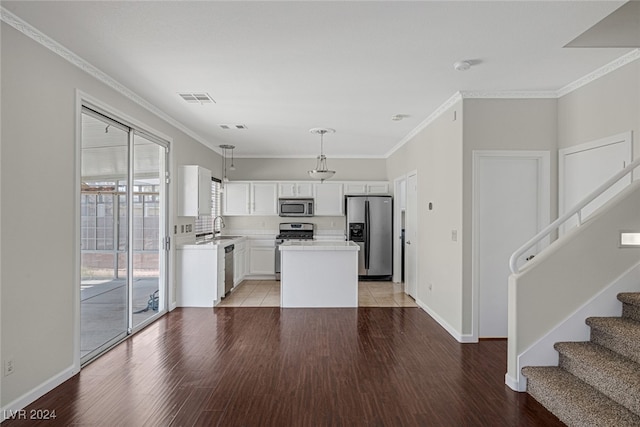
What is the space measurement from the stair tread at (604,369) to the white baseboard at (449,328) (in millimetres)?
1127

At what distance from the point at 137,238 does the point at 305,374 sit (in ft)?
8.54

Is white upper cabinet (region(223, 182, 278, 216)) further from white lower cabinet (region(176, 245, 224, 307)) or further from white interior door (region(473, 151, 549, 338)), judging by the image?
white interior door (region(473, 151, 549, 338))

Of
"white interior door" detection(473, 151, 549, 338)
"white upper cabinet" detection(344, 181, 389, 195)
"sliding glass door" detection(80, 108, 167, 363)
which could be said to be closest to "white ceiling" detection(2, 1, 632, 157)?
"sliding glass door" detection(80, 108, 167, 363)

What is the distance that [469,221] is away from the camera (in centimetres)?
381

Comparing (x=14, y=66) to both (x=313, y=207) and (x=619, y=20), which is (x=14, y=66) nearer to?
(x=619, y=20)

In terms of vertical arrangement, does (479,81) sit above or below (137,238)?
above

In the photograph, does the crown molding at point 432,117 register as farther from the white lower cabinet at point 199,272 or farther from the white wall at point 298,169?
the white lower cabinet at point 199,272

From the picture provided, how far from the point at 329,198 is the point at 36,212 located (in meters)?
5.60

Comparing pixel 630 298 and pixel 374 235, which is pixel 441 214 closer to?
pixel 630 298

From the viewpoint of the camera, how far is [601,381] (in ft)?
7.54

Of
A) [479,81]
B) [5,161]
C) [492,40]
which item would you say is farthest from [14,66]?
[479,81]

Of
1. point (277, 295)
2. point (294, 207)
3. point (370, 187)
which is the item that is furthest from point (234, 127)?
point (370, 187)

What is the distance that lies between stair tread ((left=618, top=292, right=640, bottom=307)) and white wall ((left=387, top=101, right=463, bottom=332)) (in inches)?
54.0

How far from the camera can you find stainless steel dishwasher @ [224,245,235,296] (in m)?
5.71
